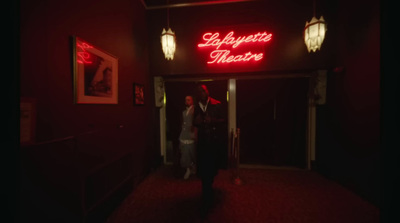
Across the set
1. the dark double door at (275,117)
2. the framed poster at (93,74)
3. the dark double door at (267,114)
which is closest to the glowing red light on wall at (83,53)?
the framed poster at (93,74)

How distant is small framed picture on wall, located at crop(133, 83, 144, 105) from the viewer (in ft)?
10.9

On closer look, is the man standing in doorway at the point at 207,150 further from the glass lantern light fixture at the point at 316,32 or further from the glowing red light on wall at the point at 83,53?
the glass lantern light fixture at the point at 316,32

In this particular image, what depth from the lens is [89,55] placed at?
2125mm

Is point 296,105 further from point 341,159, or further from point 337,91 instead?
point 341,159

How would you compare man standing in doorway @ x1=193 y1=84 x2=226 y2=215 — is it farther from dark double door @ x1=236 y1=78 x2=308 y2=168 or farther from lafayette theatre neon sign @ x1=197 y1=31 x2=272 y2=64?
dark double door @ x1=236 y1=78 x2=308 y2=168

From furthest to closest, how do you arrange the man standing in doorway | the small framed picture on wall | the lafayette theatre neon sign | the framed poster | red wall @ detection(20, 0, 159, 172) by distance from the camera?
1. the lafayette theatre neon sign
2. the small framed picture on wall
3. the man standing in doorway
4. the framed poster
5. red wall @ detection(20, 0, 159, 172)

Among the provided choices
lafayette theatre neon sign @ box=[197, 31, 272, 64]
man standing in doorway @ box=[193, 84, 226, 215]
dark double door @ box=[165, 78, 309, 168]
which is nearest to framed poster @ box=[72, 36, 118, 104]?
man standing in doorway @ box=[193, 84, 226, 215]

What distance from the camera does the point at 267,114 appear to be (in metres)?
4.18

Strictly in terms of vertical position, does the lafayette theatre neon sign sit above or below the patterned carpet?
above

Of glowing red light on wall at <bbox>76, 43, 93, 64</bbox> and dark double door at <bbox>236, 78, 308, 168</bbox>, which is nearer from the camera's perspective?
glowing red light on wall at <bbox>76, 43, 93, 64</bbox>

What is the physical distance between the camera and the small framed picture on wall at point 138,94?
3.33m

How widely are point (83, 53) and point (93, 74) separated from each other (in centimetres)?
28

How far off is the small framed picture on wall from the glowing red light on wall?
48.4 inches

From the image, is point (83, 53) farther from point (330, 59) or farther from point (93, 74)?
point (330, 59)
